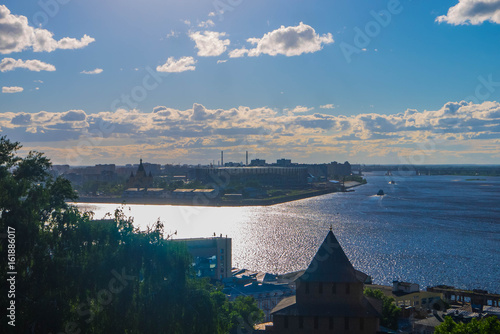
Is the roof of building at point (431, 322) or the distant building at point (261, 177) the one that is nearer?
the roof of building at point (431, 322)

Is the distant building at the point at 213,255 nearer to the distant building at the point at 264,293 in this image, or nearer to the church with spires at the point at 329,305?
the distant building at the point at 264,293

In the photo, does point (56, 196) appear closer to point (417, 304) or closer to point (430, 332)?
point (430, 332)

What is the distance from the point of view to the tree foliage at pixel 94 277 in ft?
41.5

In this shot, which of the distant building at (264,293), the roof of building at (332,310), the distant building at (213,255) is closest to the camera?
the roof of building at (332,310)

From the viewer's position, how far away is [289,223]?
214 ft

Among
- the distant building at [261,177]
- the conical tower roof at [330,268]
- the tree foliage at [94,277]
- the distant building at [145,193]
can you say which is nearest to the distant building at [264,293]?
the tree foliage at [94,277]

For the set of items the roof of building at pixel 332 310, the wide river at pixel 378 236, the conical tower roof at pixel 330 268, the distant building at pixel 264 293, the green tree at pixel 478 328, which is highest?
the conical tower roof at pixel 330 268

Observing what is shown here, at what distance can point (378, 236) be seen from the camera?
177ft

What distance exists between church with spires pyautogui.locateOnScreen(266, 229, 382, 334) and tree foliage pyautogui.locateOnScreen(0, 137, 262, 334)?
87.8 inches

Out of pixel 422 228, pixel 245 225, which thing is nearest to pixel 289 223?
pixel 245 225

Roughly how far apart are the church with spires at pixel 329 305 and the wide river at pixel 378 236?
11375 millimetres

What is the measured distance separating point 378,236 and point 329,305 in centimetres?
4241

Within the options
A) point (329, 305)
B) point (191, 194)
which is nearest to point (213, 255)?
point (329, 305)

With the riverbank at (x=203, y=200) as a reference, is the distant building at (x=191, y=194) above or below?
above
